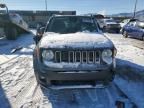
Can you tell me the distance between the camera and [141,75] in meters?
8.00

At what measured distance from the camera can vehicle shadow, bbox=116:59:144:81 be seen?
25.3ft

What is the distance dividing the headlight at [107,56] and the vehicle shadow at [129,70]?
2037 mm

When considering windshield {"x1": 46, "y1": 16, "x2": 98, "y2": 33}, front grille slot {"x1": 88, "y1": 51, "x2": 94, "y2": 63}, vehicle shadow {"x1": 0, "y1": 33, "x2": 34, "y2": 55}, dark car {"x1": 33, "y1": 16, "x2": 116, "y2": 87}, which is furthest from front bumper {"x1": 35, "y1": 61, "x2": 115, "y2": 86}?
vehicle shadow {"x1": 0, "y1": 33, "x2": 34, "y2": 55}

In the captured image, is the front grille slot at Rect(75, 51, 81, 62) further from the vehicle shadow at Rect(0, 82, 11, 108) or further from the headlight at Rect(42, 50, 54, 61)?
the vehicle shadow at Rect(0, 82, 11, 108)

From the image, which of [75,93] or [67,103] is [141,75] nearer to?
[75,93]

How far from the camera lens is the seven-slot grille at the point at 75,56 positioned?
18.4 feet

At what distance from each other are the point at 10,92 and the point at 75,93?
1.51m

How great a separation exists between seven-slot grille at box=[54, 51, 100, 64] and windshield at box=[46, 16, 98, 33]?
184 cm

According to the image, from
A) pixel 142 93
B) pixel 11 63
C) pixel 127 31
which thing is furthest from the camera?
pixel 127 31

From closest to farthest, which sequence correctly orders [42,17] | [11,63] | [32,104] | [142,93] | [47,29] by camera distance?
[32,104], [142,93], [47,29], [11,63], [42,17]

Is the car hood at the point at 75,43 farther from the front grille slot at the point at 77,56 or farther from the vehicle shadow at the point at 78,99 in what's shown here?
the vehicle shadow at the point at 78,99

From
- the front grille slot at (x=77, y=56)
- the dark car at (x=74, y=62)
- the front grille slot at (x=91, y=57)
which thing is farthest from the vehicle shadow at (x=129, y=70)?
the front grille slot at (x=77, y=56)

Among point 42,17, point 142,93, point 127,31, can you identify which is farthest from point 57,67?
point 42,17

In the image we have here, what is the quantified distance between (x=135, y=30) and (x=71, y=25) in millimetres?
13652
